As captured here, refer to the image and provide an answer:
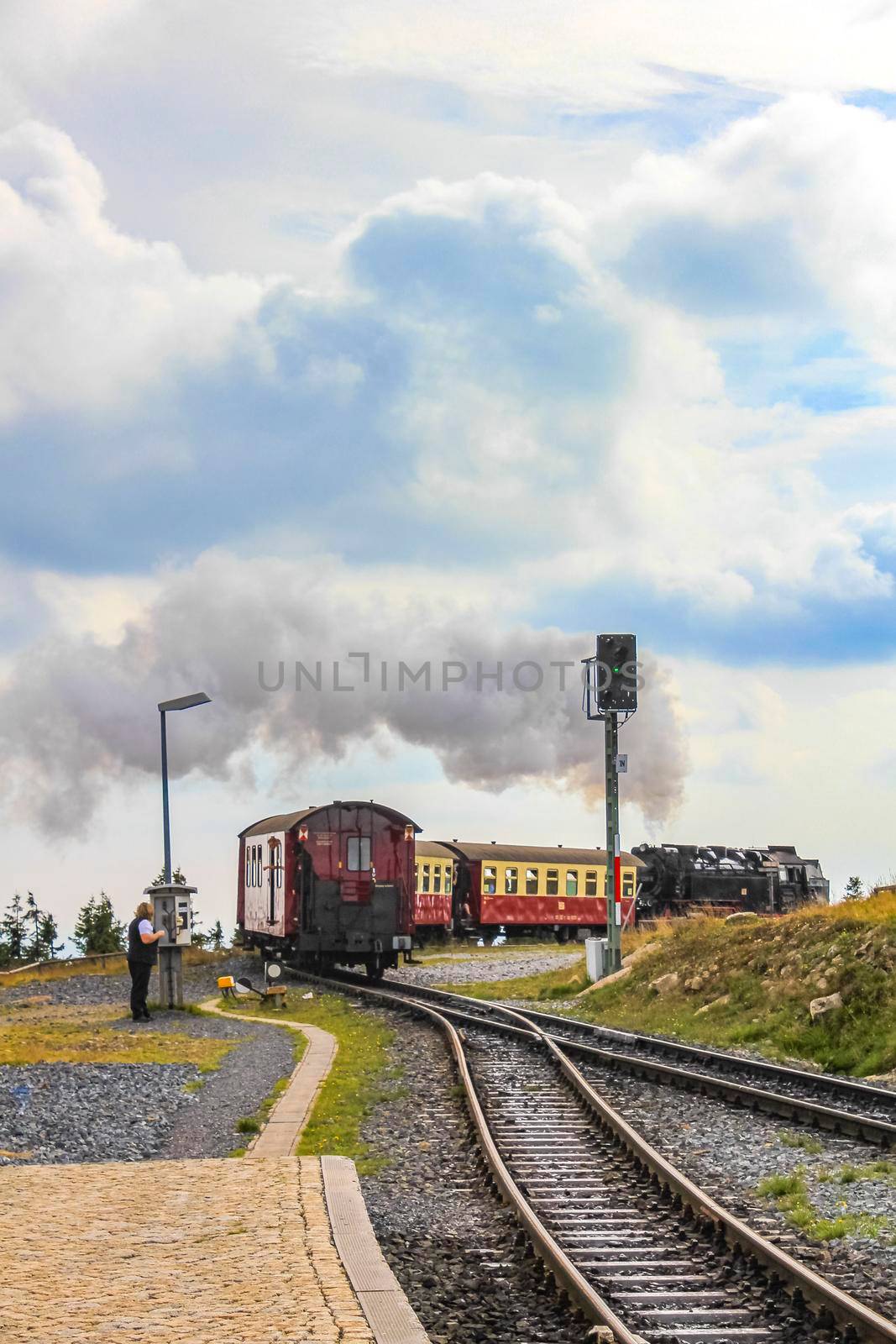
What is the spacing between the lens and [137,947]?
22406 millimetres

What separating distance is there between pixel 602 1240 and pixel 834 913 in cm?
1435

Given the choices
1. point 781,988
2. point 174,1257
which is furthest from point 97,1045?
point 174,1257

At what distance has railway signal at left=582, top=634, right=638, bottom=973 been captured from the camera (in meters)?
25.2

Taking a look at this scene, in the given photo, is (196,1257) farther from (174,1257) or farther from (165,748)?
(165,748)

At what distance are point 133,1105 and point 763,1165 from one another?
6.29 meters

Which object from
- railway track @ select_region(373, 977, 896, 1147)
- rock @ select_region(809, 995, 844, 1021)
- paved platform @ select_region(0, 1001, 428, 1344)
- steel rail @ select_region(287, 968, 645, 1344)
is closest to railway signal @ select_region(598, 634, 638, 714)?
railway track @ select_region(373, 977, 896, 1147)

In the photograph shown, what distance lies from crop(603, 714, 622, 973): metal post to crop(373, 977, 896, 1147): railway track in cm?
522

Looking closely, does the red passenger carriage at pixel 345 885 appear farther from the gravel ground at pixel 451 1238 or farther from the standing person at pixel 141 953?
the gravel ground at pixel 451 1238

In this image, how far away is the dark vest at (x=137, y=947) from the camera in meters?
22.3

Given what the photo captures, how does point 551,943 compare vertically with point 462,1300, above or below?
below

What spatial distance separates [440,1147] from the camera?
36.8 feet

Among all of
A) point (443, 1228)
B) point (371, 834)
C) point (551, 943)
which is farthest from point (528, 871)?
point (443, 1228)

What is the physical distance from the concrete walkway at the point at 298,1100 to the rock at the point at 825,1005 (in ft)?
20.9

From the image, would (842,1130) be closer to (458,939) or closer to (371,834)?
(371,834)
